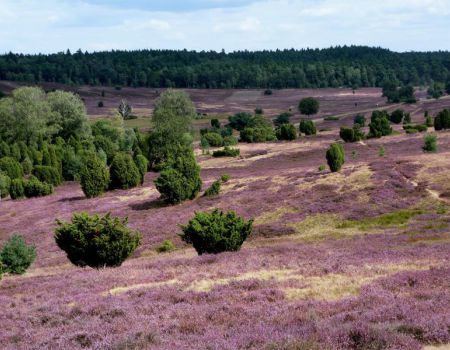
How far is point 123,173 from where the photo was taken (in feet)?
220

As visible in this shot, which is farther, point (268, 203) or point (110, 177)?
point (110, 177)

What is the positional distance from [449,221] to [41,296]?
27.1 m

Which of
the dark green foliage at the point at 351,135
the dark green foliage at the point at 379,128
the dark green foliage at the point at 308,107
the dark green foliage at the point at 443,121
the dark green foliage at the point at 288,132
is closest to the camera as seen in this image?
the dark green foliage at the point at 351,135

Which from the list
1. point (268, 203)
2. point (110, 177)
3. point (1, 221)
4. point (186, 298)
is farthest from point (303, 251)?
point (110, 177)

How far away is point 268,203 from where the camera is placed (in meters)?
47.7

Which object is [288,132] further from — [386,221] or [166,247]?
[166,247]

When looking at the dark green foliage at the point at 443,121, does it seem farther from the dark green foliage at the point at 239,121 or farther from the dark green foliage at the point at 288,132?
the dark green foliage at the point at 239,121

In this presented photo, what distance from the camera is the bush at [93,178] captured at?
6209 centimetres

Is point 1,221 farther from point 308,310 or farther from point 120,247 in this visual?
point 308,310

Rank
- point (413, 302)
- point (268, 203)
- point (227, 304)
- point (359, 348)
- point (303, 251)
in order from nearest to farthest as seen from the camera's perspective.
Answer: point (359, 348) < point (413, 302) < point (227, 304) < point (303, 251) < point (268, 203)

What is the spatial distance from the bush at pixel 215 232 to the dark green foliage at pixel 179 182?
21.4 m

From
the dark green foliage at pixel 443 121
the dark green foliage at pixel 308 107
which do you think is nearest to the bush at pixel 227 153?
the dark green foliage at pixel 443 121

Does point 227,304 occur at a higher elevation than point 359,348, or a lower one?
lower

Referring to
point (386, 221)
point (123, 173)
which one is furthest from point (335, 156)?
point (123, 173)
